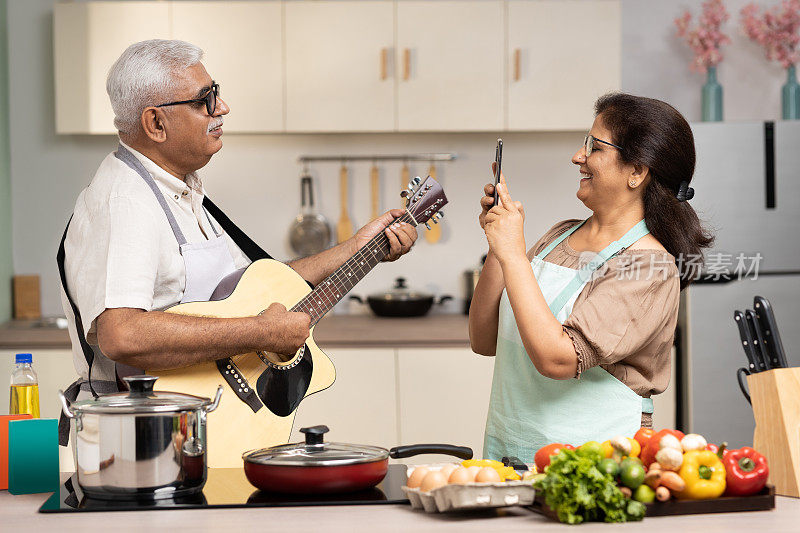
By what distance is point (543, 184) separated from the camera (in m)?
4.44

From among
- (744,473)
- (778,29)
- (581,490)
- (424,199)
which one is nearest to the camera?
(581,490)

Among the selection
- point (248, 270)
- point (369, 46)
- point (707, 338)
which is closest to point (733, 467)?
point (248, 270)

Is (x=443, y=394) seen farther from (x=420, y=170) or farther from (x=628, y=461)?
(x=628, y=461)

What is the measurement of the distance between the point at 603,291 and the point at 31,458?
3.82ft

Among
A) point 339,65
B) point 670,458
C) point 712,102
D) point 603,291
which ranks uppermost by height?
point 339,65

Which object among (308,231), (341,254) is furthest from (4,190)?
(341,254)

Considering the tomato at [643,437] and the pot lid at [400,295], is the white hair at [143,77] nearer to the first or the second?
the tomato at [643,437]

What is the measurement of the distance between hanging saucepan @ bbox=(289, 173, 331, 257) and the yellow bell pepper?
3.03 meters

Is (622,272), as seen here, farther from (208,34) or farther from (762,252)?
(208,34)

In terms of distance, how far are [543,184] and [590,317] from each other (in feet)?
8.86

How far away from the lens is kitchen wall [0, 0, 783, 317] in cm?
436

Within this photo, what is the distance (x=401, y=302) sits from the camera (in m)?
4.13

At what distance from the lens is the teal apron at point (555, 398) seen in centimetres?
194

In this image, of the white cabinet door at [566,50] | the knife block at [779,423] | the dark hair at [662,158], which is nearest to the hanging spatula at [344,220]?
the white cabinet door at [566,50]
